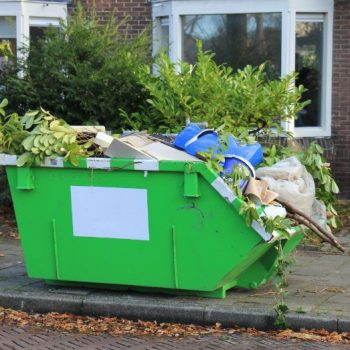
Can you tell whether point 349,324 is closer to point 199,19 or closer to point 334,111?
point 334,111

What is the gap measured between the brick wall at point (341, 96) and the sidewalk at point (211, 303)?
4316 millimetres

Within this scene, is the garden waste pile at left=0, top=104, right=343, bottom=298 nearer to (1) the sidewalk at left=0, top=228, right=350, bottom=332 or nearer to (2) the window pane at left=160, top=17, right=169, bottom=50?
(1) the sidewalk at left=0, top=228, right=350, bottom=332

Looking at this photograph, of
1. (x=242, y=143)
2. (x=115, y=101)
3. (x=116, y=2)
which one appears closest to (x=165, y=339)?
(x=242, y=143)

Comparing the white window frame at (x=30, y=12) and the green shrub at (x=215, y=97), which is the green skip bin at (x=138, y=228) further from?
the white window frame at (x=30, y=12)

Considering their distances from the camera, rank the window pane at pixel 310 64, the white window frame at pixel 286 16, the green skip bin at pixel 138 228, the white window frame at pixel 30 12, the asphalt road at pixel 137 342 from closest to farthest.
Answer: the asphalt road at pixel 137 342 → the green skip bin at pixel 138 228 → the white window frame at pixel 286 16 → the window pane at pixel 310 64 → the white window frame at pixel 30 12

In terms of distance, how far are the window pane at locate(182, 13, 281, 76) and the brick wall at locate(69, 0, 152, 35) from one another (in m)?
0.71

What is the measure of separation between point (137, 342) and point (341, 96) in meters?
6.79

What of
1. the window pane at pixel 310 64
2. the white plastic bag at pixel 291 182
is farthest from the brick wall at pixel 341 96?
the white plastic bag at pixel 291 182

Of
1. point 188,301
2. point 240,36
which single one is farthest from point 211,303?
point 240,36

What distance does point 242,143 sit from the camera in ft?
22.0

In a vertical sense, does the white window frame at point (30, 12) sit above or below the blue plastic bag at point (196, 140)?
above

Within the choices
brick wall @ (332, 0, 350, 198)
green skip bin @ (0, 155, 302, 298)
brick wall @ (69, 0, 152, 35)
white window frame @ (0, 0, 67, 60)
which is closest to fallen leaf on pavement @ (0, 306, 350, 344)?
green skip bin @ (0, 155, 302, 298)

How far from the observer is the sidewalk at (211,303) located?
6.05 metres

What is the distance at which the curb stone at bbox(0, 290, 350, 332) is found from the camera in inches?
235
